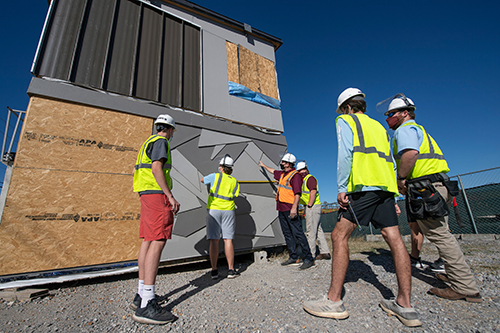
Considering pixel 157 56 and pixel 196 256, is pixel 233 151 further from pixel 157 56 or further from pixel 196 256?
pixel 157 56

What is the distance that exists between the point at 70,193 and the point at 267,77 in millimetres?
5786

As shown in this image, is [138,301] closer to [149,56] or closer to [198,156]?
[198,156]

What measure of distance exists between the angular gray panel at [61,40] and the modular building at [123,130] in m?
0.02

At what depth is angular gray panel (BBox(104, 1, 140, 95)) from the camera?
4414mm

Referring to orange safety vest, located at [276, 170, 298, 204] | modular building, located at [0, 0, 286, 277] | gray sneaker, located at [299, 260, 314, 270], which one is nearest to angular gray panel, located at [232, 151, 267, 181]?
modular building, located at [0, 0, 286, 277]

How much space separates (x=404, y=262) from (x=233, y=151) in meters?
3.96

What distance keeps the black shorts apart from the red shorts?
1788mm

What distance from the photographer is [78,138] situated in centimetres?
364

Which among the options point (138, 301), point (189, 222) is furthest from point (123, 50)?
point (138, 301)

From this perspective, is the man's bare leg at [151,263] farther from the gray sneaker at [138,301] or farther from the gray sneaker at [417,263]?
the gray sneaker at [417,263]

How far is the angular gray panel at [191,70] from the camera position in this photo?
525 centimetres

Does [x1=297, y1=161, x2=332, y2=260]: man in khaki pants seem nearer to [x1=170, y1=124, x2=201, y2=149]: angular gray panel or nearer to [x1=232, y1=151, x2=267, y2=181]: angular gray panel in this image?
[x1=232, y1=151, x2=267, y2=181]: angular gray panel

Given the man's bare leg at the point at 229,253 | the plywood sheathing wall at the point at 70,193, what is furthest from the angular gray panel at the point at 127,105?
the man's bare leg at the point at 229,253

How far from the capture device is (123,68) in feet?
15.0
